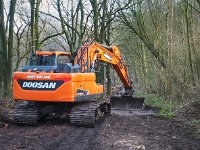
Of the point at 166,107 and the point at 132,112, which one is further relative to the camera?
the point at 166,107

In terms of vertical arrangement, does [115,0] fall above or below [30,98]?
above

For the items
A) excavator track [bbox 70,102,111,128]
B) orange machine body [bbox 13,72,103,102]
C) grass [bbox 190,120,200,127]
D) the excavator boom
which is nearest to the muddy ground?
excavator track [bbox 70,102,111,128]

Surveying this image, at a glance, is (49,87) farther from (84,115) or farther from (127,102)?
(127,102)

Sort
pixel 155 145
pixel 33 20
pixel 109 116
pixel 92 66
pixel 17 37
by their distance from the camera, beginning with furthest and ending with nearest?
pixel 17 37 < pixel 33 20 < pixel 109 116 < pixel 92 66 < pixel 155 145

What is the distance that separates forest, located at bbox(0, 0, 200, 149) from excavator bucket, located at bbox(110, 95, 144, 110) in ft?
2.85

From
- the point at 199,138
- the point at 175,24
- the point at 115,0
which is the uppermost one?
the point at 115,0

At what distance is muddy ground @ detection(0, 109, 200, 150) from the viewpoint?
812 centimetres

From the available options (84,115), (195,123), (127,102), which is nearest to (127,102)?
(127,102)

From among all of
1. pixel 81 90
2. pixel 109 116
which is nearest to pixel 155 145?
pixel 81 90

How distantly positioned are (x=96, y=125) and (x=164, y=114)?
337 centimetres

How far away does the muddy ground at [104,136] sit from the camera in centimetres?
812

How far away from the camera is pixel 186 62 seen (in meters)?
15.3

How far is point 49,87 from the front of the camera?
1038 centimetres

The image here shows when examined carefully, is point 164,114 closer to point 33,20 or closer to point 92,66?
point 92,66
